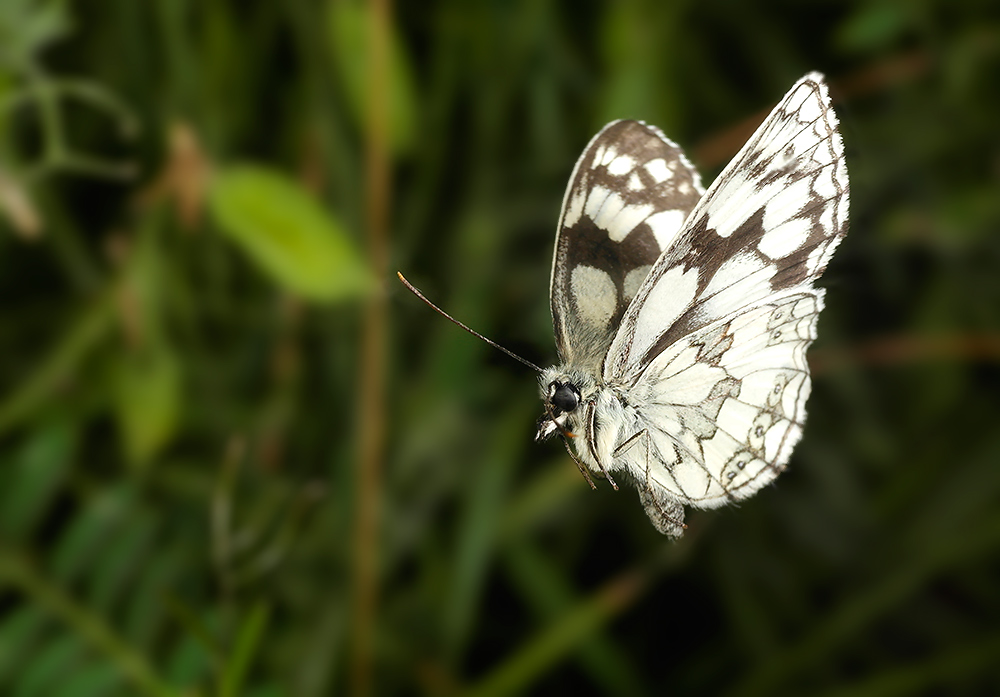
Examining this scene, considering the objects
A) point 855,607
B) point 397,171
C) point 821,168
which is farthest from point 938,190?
point 821,168

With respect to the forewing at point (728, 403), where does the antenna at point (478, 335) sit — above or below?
above

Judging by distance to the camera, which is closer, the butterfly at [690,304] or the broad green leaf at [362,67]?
the butterfly at [690,304]

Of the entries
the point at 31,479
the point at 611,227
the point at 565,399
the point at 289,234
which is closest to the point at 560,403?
the point at 565,399

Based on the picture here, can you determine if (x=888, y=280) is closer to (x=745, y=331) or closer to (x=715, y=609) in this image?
(x=715, y=609)

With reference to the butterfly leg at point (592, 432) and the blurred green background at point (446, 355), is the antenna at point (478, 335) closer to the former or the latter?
the butterfly leg at point (592, 432)

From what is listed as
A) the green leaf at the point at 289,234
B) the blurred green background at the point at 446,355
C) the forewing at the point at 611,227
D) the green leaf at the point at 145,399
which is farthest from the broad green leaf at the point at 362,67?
the forewing at the point at 611,227

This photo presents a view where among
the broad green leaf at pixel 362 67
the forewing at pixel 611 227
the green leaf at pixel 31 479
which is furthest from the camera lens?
the broad green leaf at pixel 362 67
